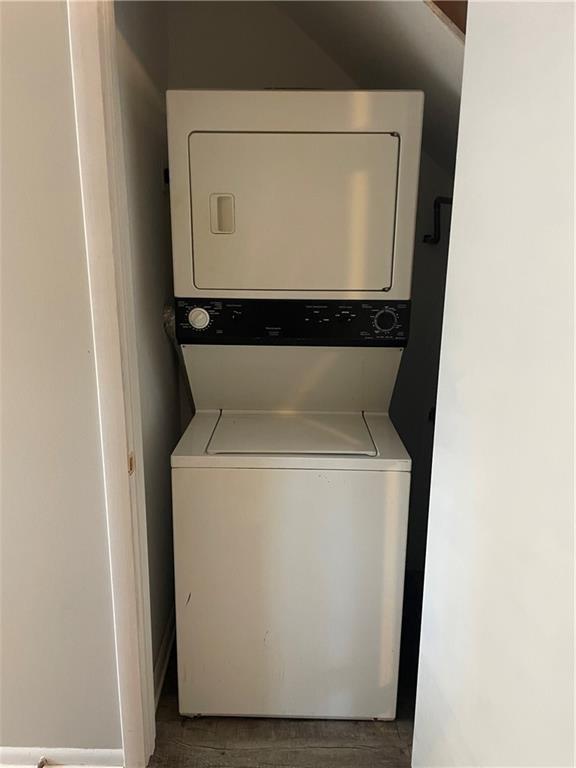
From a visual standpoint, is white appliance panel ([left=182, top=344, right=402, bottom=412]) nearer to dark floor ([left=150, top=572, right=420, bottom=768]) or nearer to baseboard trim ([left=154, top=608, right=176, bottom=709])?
baseboard trim ([left=154, top=608, right=176, bottom=709])

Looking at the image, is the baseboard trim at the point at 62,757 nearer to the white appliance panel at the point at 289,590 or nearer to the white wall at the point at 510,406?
the white appliance panel at the point at 289,590

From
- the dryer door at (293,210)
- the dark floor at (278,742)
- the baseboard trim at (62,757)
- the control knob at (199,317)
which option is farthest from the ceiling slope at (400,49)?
the baseboard trim at (62,757)

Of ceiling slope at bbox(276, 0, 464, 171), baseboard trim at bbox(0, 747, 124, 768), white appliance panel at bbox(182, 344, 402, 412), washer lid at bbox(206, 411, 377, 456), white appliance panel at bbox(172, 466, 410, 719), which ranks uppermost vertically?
ceiling slope at bbox(276, 0, 464, 171)

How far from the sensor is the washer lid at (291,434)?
1.52m

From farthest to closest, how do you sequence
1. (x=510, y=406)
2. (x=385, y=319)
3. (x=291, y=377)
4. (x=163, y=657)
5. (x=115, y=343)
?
(x=163, y=657)
(x=291, y=377)
(x=385, y=319)
(x=115, y=343)
(x=510, y=406)

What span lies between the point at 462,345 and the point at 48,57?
972 millimetres

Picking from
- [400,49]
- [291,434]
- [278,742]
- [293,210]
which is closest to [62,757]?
[278,742]

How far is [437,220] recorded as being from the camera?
190cm

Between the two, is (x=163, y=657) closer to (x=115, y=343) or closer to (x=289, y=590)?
(x=289, y=590)

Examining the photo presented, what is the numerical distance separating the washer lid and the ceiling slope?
91 cm

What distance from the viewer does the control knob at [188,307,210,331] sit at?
1591 millimetres

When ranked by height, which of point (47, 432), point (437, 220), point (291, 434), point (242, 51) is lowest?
point (291, 434)

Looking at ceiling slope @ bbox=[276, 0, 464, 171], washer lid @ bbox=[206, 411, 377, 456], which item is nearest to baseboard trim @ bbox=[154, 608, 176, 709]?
washer lid @ bbox=[206, 411, 377, 456]

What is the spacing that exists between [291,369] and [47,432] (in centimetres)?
69
